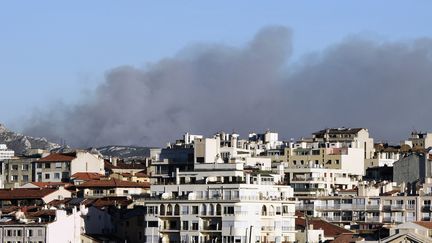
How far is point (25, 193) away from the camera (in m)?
141

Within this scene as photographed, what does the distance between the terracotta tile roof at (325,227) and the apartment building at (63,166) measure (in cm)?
4308

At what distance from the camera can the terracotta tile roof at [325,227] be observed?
11988cm

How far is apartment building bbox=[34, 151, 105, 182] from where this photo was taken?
162062 mm

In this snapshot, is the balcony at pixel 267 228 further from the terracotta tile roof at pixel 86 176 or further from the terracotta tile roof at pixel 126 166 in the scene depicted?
the terracotta tile roof at pixel 126 166

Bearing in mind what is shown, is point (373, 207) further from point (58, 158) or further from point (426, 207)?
point (58, 158)

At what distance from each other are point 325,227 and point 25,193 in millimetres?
31110

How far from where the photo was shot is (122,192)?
478ft

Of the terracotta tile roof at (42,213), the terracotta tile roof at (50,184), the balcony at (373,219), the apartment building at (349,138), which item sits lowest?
the balcony at (373,219)

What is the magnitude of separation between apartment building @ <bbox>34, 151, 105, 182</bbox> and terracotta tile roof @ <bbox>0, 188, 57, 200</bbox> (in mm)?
18005

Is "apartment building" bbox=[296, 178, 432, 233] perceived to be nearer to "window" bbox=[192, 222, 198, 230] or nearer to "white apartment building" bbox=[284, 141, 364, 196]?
"white apartment building" bbox=[284, 141, 364, 196]

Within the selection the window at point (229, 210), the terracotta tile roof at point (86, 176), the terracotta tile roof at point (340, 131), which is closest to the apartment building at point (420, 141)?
the terracotta tile roof at point (340, 131)

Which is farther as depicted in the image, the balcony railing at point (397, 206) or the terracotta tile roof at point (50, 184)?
the terracotta tile roof at point (50, 184)

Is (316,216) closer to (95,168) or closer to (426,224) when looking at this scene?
(426,224)

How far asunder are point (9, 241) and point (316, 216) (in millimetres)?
27366
